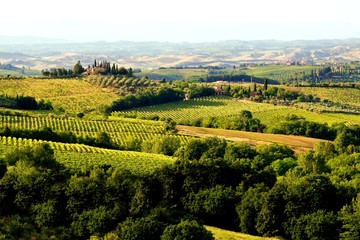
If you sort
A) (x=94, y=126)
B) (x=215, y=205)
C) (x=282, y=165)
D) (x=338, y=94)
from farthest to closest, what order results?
1. (x=338, y=94)
2. (x=94, y=126)
3. (x=282, y=165)
4. (x=215, y=205)

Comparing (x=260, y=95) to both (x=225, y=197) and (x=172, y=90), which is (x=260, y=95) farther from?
(x=225, y=197)

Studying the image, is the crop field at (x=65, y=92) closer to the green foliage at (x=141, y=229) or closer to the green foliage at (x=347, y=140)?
the green foliage at (x=347, y=140)

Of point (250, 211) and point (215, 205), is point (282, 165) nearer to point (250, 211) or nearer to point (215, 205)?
point (250, 211)

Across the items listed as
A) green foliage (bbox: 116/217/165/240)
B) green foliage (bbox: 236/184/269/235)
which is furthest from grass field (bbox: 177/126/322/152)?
green foliage (bbox: 116/217/165/240)

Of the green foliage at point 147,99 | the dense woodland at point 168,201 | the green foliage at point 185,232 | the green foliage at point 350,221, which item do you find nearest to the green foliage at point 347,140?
the dense woodland at point 168,201

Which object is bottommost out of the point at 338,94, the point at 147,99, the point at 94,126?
the point at 338,94

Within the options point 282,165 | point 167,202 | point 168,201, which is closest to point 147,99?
point 282,165
